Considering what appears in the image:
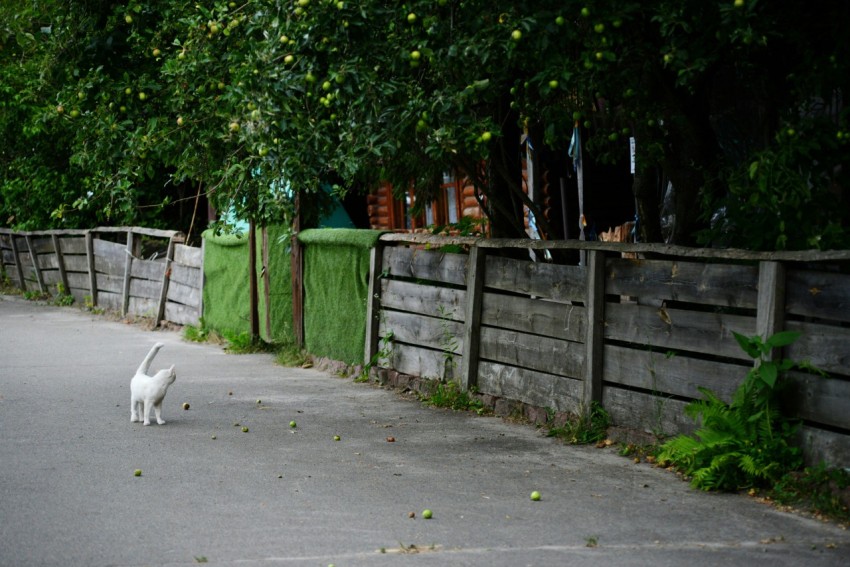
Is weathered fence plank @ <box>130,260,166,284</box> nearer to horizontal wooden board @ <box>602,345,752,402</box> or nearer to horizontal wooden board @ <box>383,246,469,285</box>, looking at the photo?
horizontal wooden board @ <box>383,246,469,285</box>

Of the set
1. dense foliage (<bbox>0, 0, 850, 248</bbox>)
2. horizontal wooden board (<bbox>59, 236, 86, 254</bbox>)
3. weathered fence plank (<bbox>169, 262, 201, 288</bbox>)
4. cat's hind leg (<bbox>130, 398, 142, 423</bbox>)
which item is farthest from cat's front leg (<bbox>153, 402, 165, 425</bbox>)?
horizontal wooden board (<bbox>59, 236, 86, 254</bbox>)

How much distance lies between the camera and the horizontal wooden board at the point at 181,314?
1752cm

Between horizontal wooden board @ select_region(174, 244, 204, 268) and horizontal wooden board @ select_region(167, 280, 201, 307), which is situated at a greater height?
horizontal wooden board @ select_region(174, 244, 204, 268)

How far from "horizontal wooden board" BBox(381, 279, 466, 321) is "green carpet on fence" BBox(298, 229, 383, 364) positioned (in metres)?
0.53

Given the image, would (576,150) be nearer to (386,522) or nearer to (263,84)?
(263,84)

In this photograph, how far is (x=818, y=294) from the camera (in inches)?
268

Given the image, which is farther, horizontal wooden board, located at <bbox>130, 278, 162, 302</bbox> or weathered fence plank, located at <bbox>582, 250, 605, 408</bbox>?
horizontal wooden board, located at <bbox>130, 278, 162, 302</bbox>

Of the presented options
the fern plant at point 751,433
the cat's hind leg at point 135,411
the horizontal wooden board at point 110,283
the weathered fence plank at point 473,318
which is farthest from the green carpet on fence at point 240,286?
the fern plant at point 751,433

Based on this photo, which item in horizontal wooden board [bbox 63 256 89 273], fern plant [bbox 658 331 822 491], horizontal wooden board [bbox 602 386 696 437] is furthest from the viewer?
horizontal wooden board [bbox 63 256 89 273]

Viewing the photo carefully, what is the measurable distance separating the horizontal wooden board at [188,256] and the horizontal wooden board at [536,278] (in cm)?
785

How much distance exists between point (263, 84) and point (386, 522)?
10.2 feet

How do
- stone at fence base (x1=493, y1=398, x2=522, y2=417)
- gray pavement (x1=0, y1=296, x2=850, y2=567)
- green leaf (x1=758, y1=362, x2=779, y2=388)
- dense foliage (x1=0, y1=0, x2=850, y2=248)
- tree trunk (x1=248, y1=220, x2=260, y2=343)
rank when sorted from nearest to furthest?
gray pavement (x1=0, y1=296, x2=850, y2=567), green leaf (x1=758, y1=362, x2=779, y2=388), dense foliage (x1=0, y1=0, x2=850, y2=248), stone at fence base (x1=493, y1=398, x2=522, y2=417), tree trunk (x1=248, y1=220, x2=260, y2=343)

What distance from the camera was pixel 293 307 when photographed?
14.4 m

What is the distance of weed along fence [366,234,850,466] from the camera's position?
269 inches
